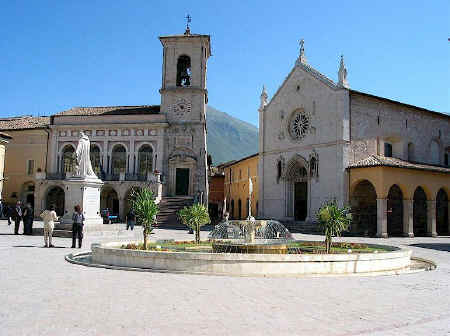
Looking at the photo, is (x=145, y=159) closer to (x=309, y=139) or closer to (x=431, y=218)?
(x=309, y=139)

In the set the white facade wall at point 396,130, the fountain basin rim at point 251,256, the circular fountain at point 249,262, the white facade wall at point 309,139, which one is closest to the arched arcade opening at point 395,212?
the white facade wall at point 396,130

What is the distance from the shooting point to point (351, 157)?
3350 cm

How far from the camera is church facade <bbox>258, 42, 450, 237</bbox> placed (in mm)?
32719

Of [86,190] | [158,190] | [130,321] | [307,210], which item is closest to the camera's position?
[130,321]

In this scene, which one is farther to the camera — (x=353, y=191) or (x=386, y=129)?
(x=386, y=129)

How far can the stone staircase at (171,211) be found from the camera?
36500 mm

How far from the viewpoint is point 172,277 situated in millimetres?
10695

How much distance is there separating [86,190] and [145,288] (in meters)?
14.0

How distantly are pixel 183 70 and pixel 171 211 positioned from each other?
617 inches

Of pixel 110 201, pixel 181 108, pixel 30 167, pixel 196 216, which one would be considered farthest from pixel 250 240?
pixel 30 167

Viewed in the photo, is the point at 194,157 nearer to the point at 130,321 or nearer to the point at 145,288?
the point at 145,288

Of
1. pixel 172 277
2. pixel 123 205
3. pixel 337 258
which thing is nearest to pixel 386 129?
pixel 123 205

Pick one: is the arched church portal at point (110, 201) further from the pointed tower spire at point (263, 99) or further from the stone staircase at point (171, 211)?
the pointed tower spire at point (263, 99)

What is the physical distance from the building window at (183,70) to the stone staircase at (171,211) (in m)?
12.2
